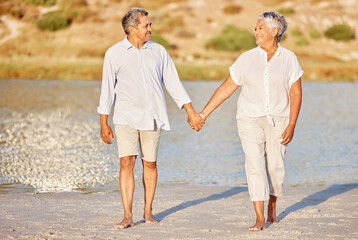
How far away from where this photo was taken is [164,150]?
1357 centimetres

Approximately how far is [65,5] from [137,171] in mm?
58651

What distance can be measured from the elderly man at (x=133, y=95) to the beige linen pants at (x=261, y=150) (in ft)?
2.42

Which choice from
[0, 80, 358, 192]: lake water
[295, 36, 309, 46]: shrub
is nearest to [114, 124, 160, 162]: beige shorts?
[0, 80, 358, 192]: lake water

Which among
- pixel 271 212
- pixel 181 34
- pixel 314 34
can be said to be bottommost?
pixel 314 34

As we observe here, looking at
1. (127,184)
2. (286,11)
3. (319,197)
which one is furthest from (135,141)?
(286,11)

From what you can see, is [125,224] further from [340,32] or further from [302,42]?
[340,32]

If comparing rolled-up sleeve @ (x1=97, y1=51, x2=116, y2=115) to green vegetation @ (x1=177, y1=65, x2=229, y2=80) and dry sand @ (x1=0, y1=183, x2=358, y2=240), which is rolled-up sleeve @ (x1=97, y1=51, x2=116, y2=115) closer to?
dry sand @ (x1=0, y1=183, x2=358, y2=240)

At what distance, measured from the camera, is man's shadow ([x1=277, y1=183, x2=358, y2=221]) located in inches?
305

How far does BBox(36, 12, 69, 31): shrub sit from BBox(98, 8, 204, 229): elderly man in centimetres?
5239

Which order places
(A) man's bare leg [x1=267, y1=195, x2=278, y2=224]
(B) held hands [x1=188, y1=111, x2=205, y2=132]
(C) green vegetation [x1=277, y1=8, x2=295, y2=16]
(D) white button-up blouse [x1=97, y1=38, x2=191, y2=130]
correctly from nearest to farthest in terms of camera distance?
1. (D) white button-up blouse [x1=97, y1=38, x2=191, y2=130]
2. (A) man's bare leg [x1=267, y1=195, x2=278, y2=224]
3. (B) held hands [x1=188, y1=111, x2=205, y2=132]
4. (C) green vegetation [x1=277, y1=8, x2=295, y2=16]

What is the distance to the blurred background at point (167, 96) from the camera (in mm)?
11094

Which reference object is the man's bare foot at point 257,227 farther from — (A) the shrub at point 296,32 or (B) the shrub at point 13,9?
(A) the shrub at point 296,32

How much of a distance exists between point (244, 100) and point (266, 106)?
211 millimetres

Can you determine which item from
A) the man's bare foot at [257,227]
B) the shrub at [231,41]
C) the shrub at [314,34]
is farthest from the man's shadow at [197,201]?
the shrub at [314,34]
